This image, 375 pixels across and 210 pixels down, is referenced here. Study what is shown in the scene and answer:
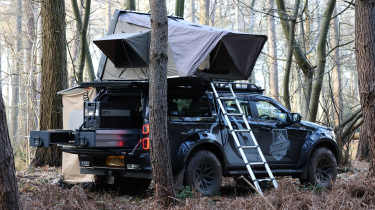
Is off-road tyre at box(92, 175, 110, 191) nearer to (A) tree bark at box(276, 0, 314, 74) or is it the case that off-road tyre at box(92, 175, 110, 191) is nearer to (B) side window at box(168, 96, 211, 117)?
(B) side window at box(168, 96, 211, 117)

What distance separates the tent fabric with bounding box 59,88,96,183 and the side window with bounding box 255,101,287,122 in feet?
10.9

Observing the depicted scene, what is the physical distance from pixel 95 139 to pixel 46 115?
16.6ft

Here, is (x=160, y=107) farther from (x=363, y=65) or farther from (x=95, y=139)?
(x=363, y=65)

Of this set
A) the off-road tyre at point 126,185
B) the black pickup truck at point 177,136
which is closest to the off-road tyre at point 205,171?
the black pickup truck at point 177,136

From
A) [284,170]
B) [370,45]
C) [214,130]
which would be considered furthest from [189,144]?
[370,45]

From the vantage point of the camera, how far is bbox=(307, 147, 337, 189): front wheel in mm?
10539

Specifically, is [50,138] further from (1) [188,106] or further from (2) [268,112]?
(2) [268,112]

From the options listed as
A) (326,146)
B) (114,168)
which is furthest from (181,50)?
(326,146)

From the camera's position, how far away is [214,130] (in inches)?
361

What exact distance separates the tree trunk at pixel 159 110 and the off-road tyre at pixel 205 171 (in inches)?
63.7

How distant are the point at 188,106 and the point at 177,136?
2.51ft

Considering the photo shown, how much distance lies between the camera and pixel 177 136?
8.57 m

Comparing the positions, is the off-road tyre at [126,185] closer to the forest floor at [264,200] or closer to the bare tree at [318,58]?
the forest floor at [264,200]

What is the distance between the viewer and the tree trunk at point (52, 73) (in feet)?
42.5
